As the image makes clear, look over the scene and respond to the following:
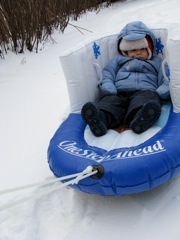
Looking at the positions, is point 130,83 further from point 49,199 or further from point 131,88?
point 49,199

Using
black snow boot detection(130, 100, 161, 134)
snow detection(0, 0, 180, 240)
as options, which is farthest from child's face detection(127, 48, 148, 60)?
black snow boot detection(130, 100, 161, 134)

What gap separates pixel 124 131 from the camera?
67.1 inches

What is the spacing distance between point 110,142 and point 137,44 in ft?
2.35

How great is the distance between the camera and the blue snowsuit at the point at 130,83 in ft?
5.79

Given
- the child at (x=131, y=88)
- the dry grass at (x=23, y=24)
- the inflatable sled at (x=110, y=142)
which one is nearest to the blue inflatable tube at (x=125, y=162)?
the inflatable sled at (x=110, y=142)

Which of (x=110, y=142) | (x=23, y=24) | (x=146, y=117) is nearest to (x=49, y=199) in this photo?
(x=110, y=142)

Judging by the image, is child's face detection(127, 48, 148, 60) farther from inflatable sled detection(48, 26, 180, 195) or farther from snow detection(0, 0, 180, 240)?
snow detection(0, 0, 180, 240)

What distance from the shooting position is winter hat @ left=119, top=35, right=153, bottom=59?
1.99 meters

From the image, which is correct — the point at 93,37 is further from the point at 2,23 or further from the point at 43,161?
the point at 2,23

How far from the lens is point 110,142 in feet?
5.34

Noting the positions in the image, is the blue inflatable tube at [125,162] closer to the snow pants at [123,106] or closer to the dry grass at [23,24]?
the snow pants at [123,106]

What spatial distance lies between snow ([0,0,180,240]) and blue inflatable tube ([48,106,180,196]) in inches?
5.3

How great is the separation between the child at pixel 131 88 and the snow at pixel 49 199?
21cm

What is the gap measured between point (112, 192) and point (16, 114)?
4.61ft
